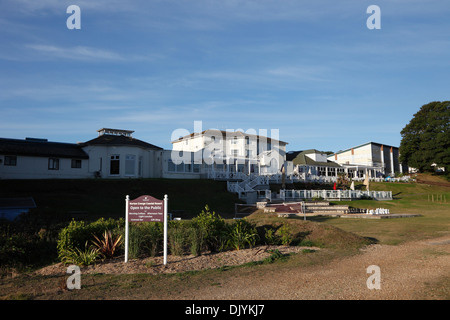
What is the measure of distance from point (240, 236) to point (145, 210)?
11.2ft

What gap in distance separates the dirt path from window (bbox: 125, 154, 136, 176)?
92.0 feet

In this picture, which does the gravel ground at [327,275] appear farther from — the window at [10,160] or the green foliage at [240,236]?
the window at [10,160]

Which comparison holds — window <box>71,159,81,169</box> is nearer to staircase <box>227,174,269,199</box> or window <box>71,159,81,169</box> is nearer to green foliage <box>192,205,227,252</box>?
staircase <box>227,174,269,199</box>

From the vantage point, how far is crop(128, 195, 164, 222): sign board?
33.8 feet

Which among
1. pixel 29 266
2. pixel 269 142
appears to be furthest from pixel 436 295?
pixel 269 142

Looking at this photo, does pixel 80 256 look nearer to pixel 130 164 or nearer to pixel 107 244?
pixel 107 244

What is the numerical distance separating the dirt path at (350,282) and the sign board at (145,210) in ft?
10.7

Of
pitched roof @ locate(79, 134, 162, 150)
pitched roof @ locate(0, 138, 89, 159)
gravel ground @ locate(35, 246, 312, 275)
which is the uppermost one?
pitched roof @ locate(79, 134, 162, 150)

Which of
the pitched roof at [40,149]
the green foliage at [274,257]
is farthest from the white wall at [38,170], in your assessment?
the green foliage at [274,257]

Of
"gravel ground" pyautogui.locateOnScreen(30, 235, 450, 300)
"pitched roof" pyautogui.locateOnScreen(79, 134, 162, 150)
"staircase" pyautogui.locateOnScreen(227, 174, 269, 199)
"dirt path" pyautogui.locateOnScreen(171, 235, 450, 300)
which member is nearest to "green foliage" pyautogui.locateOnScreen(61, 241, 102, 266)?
"gravel ground" pyautogui.locateOnScreen(30, 235, 450, 300)

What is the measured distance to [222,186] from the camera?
35.2m

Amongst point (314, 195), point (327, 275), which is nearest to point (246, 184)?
point (314, 195)

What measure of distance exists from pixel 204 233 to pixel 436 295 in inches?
265

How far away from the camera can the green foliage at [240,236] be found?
11.7 metres
